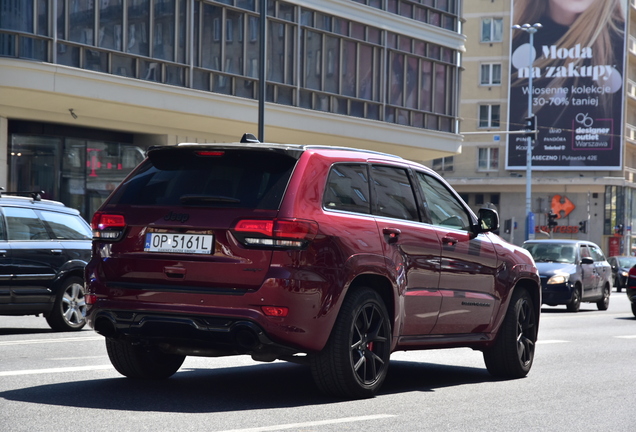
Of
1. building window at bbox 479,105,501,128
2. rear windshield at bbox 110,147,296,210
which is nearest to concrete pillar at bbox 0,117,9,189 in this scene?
rear windshield at bbox 110,147,296,210

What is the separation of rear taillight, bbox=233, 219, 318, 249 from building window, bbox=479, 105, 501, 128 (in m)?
67.4

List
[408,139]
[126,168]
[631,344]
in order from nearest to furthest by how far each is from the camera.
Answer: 1. [631,344]
2. [126,168]
3. [408,139]

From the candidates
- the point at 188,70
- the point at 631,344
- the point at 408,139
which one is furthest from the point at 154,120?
the point at 631,344

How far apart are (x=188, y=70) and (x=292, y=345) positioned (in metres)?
23.3

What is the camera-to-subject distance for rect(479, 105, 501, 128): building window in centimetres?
7325

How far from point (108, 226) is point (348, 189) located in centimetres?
171

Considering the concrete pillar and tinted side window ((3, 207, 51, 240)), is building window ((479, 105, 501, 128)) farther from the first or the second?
tinted side window ((3, 207, 51, 240))

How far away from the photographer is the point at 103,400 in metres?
7.27

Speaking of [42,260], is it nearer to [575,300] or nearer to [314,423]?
[314,423]

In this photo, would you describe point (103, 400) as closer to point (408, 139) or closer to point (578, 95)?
point (408, 139)

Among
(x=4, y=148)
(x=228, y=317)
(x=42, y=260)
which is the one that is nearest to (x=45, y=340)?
(x=42, y=260)

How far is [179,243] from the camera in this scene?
7293 mm

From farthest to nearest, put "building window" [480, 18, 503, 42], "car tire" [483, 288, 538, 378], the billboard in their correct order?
"building window" [480, 18, 503, 42], the billboard, "car tire" [483, 288, 538, 378]

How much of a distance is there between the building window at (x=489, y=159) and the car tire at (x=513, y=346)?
212 ft
